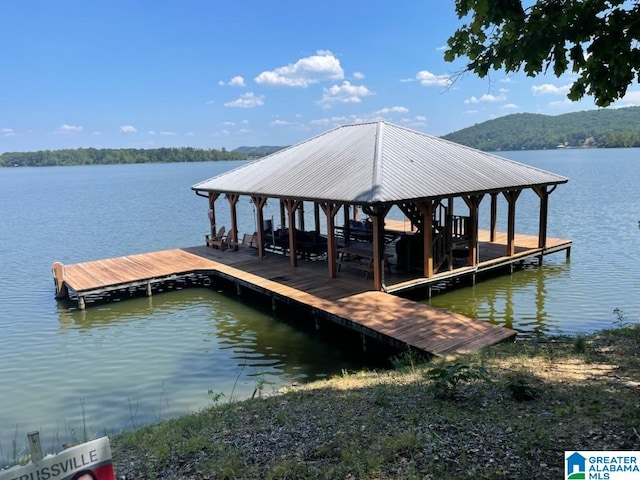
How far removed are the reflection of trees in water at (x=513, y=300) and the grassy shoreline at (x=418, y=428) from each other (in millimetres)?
4294

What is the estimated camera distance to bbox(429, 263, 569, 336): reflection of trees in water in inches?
449

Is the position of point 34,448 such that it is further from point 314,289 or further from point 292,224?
point 292,224

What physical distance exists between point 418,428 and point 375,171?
339 inches

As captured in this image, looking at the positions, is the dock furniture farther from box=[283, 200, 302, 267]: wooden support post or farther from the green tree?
the green tree

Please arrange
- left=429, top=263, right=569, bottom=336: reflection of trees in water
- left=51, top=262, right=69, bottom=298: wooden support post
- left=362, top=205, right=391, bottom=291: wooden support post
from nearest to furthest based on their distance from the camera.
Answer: left=429, top=263, right=569, bottom=336: reflection of trees in water → left=362, top=205, right=391, bottom=291: wooden support post → left=51, top=262, right=69, bottom=298: wooden support post

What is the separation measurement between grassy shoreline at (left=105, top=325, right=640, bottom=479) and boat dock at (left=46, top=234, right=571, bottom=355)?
6.80ft

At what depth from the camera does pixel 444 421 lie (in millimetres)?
4977

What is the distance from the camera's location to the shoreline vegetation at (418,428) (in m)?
4.16

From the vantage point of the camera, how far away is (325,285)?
1277 centimetres

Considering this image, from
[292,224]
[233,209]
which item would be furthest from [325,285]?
[233,209]

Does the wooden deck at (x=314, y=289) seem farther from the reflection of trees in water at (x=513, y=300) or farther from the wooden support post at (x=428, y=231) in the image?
the reflection of trees in water at (x=513, y=300)

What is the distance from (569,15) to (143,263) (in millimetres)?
15276

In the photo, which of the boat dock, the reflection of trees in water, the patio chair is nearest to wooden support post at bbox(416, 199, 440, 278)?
the boat dock

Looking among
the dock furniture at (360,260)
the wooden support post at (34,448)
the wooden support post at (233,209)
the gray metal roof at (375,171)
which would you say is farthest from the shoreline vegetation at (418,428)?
the wooden support post at (233,209)
